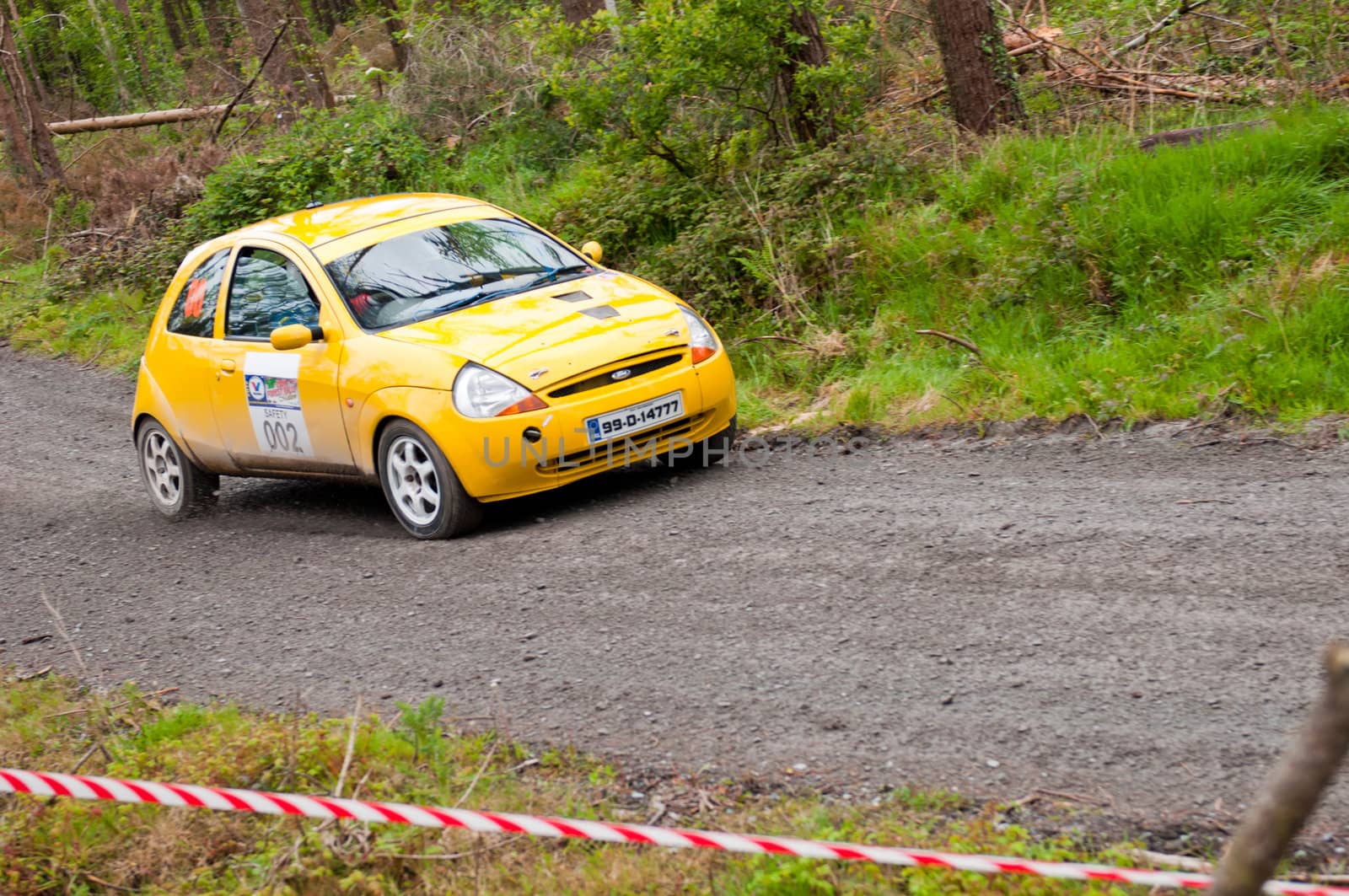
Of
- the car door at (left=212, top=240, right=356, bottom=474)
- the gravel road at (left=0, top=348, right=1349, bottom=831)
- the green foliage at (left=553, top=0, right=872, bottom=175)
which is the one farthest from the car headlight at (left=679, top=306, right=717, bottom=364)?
the green foliage at (left=553, top=0, right=872, bottom=175)

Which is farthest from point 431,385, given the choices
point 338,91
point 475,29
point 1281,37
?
point 338,91

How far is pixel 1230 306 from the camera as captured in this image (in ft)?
25.5

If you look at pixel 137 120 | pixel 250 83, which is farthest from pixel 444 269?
pixel 137 120

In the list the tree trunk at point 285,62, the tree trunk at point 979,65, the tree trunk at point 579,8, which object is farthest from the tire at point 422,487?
the tree trunk at point 285,62

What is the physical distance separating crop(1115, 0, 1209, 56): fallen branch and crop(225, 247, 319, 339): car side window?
7767mm

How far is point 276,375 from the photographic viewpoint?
7.73 metres

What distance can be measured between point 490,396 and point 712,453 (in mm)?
1648

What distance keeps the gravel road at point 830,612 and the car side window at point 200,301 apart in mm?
1311

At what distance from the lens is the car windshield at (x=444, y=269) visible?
7.50 meters

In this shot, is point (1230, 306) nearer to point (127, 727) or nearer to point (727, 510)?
point (727, 510)

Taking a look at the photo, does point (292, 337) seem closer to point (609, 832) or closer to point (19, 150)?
point (609, 832)

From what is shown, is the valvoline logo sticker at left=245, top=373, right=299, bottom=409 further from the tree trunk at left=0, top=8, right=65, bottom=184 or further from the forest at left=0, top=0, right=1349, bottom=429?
the tree trunk at left=0, top=8, right=65, bottom=184

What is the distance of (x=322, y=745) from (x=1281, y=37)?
987cm

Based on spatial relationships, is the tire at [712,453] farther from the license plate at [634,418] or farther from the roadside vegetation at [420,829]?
the roadside vegetation at [420,829]
